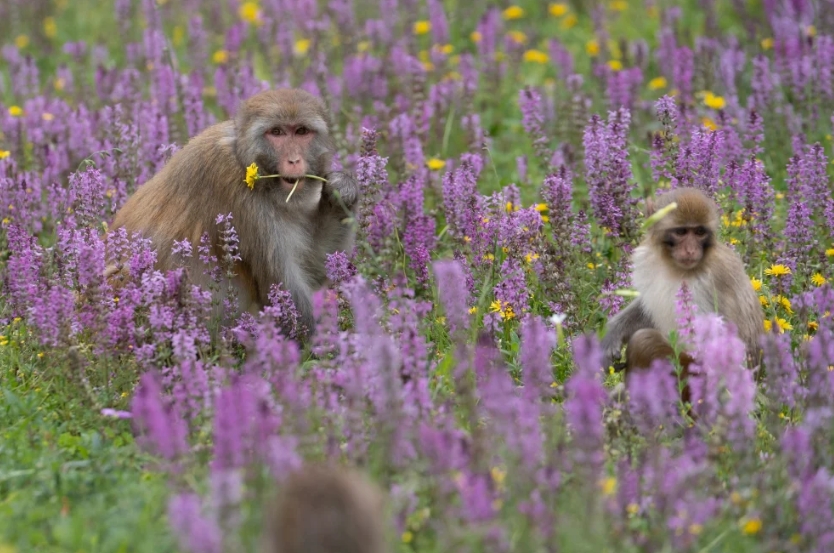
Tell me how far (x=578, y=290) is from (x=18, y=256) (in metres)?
3.30

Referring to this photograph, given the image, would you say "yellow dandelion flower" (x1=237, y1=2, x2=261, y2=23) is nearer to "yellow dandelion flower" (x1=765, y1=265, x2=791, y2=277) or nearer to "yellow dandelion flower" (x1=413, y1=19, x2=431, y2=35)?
"yellow dandelion flower" (x1=413, y1=19, x2=431, y2=35)

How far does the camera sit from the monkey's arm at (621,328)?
6801 millimetres

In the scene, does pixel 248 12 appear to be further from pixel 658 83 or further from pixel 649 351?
pixel 649 351

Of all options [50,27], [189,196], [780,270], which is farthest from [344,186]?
[50,27]

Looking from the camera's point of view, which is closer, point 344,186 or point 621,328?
point 621,328

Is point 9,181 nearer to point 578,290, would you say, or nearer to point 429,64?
point 578,290

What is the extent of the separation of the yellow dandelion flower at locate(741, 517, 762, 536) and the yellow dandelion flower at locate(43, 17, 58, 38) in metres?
11.6

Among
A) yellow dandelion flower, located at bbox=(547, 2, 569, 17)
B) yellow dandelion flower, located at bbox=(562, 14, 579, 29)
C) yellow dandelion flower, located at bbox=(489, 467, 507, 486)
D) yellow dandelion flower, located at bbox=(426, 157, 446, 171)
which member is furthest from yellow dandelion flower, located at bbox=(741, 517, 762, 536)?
yellow dandelion flower, located at bbox=(547, 2, 569, 17)

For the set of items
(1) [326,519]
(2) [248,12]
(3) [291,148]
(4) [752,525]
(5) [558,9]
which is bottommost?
(2) [248,12]

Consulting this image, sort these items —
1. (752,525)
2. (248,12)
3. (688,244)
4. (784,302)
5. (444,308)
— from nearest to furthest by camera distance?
1. (752,525)
2. (688,244)
3. (444,308)
4. (784,302)
5. (248,12)

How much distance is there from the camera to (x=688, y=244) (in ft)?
21.4

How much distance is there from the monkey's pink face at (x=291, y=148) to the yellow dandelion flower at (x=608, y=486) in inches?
127

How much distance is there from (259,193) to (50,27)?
8093 millimetres


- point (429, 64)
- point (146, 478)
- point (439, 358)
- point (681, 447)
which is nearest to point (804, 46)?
point (429, 64)
